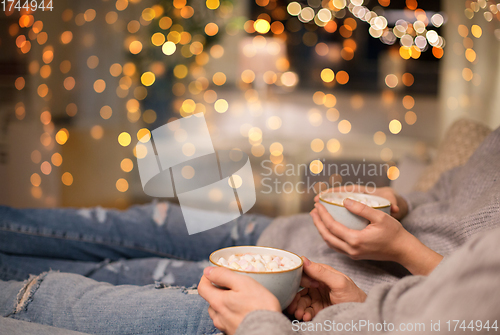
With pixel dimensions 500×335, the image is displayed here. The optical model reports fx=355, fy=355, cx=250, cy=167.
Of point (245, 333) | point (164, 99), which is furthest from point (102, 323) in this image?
point (164, 99)

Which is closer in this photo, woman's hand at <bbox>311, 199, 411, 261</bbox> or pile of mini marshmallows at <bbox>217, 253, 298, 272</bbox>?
pile of mini marshmallows at <bbox>217, 253, 298, 272</bbox>

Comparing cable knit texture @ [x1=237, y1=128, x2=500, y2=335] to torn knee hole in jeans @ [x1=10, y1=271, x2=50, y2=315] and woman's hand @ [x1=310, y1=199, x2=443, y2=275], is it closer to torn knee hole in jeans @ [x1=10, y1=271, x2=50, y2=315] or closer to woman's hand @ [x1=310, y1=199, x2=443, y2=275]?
woman's hand @ [x1=310, y1=199, x2=443, y2=275]

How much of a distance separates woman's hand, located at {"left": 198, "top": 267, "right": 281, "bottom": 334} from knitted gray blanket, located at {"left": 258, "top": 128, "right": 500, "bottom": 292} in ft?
1.13

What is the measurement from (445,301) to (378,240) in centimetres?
28

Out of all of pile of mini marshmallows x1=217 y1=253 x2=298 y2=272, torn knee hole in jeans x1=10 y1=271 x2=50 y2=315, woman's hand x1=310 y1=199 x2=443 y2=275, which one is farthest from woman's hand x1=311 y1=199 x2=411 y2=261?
torn knee hole in jeans x1=10 y1=271 x2=50 y2=315

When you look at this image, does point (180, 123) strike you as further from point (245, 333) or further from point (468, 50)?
point (245, 333)

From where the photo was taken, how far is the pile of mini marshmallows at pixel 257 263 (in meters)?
0.45

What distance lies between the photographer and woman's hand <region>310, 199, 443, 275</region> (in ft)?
1.93

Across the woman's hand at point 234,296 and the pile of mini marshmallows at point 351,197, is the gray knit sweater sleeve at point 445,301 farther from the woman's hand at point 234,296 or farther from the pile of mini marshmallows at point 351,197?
the pile of mini marshmallows at point 351,197

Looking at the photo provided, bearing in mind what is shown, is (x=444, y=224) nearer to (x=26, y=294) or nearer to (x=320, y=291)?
(x=320, y=291)

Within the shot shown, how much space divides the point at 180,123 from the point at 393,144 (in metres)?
1.80

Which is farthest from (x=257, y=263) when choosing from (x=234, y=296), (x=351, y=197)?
(x=351, y=197)

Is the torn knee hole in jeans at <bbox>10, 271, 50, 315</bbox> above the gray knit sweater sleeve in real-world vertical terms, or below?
below

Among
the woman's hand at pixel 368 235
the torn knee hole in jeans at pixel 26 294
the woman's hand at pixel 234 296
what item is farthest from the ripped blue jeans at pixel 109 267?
the woman's hand at pixel 368 235
